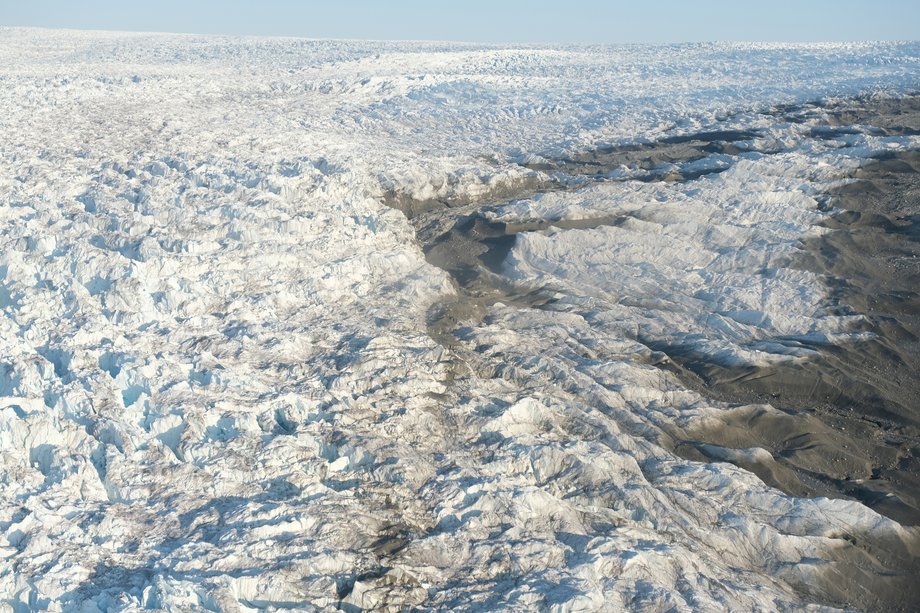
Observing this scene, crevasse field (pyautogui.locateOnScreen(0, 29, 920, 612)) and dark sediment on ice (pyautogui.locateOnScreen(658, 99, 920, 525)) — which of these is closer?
crevasse field (pyautogui.locateOnScreen(0, 29, 920, 612))

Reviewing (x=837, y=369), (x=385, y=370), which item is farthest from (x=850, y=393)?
(x=385, y=370)

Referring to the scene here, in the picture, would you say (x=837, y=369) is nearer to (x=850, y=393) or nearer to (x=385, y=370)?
(x=850, y=393)

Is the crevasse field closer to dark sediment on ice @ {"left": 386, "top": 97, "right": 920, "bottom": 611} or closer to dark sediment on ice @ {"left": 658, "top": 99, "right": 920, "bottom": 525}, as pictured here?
dark sediment on ice @ {"left": 386, "top": 97, "right": 920, "bottom": 611}

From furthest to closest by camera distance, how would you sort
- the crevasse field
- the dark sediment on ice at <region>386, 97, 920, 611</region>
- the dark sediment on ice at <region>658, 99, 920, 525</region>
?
the dark sediment on ice at <region>658, 99, 920, 525</region> < the dark sediment on ice at <region>386, 97, 920, 611</region> < the crevasse field

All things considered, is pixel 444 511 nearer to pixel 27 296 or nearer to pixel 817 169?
pixel 27 296

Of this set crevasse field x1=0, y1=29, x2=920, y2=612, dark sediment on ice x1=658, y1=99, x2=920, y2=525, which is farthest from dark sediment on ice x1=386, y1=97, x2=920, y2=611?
crevasse field x1=0, y1=29, x2=920, y2=612

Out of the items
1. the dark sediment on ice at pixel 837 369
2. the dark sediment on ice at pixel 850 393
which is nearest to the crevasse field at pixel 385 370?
the dark sediment on ice at pixel 837 369

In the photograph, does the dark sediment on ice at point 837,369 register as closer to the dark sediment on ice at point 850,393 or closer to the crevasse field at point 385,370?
the dark sediment on ice at point 850,393

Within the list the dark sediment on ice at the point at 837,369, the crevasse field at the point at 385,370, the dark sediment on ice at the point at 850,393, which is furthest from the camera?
the dark sediment on ice at the point at 850,393

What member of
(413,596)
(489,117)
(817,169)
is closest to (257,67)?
(489,117)
